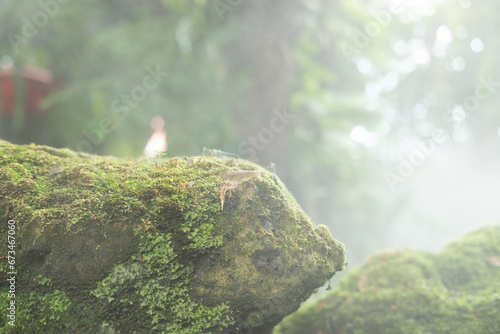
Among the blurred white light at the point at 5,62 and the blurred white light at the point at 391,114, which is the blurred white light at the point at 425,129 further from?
the blurred white light at the point at 5,62

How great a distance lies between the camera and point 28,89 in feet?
15.7

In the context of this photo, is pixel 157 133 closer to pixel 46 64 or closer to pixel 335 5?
pixel 46 64

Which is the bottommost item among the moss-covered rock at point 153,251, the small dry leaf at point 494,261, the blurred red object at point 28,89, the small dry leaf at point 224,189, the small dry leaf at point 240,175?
the moss-covered rock at point 153,251

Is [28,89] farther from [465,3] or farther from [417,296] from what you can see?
[465,3]

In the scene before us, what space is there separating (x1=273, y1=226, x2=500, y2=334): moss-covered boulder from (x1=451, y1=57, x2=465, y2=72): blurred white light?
583 centimetres

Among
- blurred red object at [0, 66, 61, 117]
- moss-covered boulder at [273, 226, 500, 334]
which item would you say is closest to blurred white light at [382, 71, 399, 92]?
moss-covered boulder at [273, 226, 500, 334]

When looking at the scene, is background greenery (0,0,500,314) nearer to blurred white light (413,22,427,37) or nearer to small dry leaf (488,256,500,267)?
blurred white light (413,22,427,37)

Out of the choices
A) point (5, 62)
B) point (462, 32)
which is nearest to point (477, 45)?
point (462, 32)

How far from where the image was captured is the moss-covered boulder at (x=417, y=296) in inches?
82.6

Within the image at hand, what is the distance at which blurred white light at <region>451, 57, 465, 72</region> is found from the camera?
7270mm

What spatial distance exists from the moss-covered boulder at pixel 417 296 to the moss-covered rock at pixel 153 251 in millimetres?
1091

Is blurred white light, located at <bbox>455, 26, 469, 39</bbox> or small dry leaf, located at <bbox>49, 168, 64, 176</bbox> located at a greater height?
blurred white light, located at <bbox>455, 26, 469, 39</bbox>

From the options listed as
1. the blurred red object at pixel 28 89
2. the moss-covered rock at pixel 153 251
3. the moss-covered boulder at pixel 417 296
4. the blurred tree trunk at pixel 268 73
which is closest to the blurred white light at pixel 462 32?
the blurred tree trunk at pixel 268 73

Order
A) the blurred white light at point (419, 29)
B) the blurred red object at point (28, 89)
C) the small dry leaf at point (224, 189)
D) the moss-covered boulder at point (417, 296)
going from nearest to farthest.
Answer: the small dry leaf at point (224, 189)
the moss-covered boulder at point (417, 296)
the blurred red object at point (28, 89)
the blurred white light at point (419, 29)
